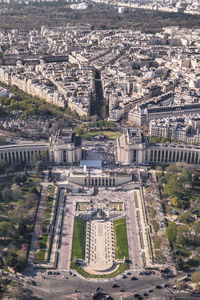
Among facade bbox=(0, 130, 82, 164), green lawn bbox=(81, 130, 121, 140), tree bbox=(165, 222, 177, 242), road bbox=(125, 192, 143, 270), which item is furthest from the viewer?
green lawn bbox=(81, 130, 121, 140)

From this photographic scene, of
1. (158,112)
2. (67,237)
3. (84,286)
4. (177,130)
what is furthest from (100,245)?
(158,112)

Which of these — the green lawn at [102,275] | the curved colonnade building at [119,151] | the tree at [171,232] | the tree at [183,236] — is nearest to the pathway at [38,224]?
the green lawn at [102,275]

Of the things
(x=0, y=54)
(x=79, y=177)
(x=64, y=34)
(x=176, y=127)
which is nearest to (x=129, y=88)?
(x=176, y=127)

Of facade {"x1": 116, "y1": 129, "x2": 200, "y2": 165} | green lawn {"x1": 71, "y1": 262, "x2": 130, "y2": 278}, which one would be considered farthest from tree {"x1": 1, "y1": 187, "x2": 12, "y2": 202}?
facade {"x1": 116, "y1": 129, "x2": 200, "y2": 165}

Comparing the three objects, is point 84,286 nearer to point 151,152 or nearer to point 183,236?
point 183,236

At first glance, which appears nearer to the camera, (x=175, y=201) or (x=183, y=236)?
(x=183, y=236)

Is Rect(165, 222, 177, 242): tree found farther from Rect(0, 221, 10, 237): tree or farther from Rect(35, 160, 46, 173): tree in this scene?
Rect(35, 160, 46, 173): tree

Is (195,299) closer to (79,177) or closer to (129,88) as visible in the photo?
(79,177)
